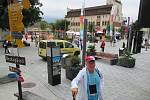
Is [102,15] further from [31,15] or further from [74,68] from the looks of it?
[74,68]

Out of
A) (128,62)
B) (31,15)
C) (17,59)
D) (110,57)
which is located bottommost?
(128,62)

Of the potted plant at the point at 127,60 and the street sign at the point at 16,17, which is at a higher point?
the street sign at the point at 16,17

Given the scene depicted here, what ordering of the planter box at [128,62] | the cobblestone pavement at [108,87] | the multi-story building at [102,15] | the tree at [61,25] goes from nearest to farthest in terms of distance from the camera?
the cobblestone pavement at [108,87] → the planter box at [128,62] → the multi-story building at [102,15] → the tree at [61,25]

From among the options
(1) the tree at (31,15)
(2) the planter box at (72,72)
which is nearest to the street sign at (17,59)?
(2) the planter box at (72,72)

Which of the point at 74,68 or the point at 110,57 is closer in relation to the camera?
the point at 74,68

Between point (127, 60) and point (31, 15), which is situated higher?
point (31, 15)

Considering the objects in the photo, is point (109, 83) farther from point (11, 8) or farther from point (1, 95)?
point (11, 8)

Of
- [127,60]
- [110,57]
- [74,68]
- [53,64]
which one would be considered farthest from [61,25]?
[53,64]

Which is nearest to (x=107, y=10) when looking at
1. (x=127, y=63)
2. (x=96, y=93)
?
(x=127, y=63)

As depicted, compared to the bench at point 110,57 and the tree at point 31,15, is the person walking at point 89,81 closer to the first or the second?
the bench at point 110,57

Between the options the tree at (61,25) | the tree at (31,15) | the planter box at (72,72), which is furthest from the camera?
the tree at (61,25)

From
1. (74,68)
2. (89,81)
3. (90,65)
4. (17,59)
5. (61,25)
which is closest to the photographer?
(90,65)

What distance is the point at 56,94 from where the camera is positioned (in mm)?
8570

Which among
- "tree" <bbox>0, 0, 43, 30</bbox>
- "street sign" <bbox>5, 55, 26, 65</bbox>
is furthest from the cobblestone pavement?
"tree" <bbox>0, 0, 43, 30</bbox>
